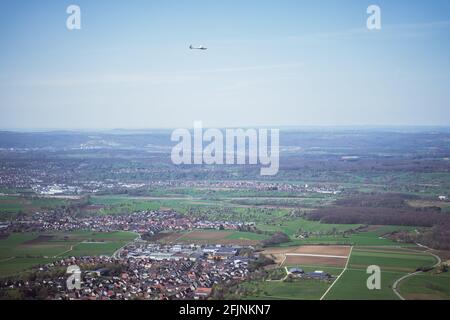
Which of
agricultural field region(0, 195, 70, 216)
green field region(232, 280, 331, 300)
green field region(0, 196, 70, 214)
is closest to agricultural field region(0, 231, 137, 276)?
agricultural field region(0, 195, 70, 216)

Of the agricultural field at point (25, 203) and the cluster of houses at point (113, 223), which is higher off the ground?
the agricultural field at point (25, 203)

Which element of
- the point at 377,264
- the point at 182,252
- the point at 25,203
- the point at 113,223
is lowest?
the point at 377,264

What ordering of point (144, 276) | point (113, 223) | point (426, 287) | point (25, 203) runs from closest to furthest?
point (426, 287), point (144, 276), point (113, 223), point (25, 203)

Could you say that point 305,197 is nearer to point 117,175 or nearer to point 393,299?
point 117,175

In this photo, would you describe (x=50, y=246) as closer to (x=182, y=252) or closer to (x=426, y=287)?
(x=182, y=252)

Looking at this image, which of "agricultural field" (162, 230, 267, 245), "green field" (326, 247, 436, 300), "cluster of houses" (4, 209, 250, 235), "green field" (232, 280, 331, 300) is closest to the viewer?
"green field" (232, 280, 331, 300)

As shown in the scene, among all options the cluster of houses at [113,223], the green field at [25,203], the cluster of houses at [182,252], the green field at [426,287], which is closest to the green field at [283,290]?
the green field at [426,287]

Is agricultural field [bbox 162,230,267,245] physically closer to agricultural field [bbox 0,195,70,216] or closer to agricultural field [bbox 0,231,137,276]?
agricultural field [bbox 0,231,137,276]

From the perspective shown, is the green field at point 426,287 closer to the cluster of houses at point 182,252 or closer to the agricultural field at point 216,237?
the cluster of houses at point 182,252

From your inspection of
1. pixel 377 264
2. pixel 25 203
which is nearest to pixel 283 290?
pixel 377 264
